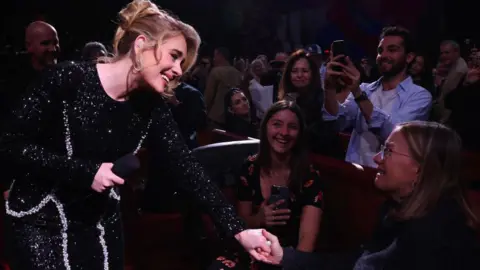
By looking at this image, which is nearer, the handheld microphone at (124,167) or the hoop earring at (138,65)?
→ the handheld microphone at (124,167)

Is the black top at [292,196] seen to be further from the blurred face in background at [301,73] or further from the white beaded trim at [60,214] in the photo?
the white beaded trim at [60,214]

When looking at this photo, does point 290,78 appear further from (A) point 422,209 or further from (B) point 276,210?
(A) point 422,209

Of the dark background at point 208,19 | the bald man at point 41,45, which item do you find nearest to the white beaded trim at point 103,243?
the bald man at point 41,45

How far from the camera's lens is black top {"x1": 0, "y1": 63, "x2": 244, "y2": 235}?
4.77ft

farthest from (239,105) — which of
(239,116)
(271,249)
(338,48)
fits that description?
(271,249)


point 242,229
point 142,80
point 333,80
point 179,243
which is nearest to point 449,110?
point 333,80

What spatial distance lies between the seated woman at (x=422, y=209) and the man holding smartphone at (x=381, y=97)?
1033 mm

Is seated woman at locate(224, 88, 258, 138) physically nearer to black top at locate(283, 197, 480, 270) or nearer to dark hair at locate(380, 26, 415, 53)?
dark hair at locate(380, 26, 415, 53)

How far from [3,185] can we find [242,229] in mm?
2047

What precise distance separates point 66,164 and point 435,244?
1049 millimetres

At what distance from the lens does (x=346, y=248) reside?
113 inches

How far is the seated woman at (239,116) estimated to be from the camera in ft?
15.7

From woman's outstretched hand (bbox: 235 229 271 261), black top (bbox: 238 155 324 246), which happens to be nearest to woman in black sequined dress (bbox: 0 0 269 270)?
woman's outstretched hand (bbox: 235 229 271 261)

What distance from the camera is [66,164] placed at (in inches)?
56.8
